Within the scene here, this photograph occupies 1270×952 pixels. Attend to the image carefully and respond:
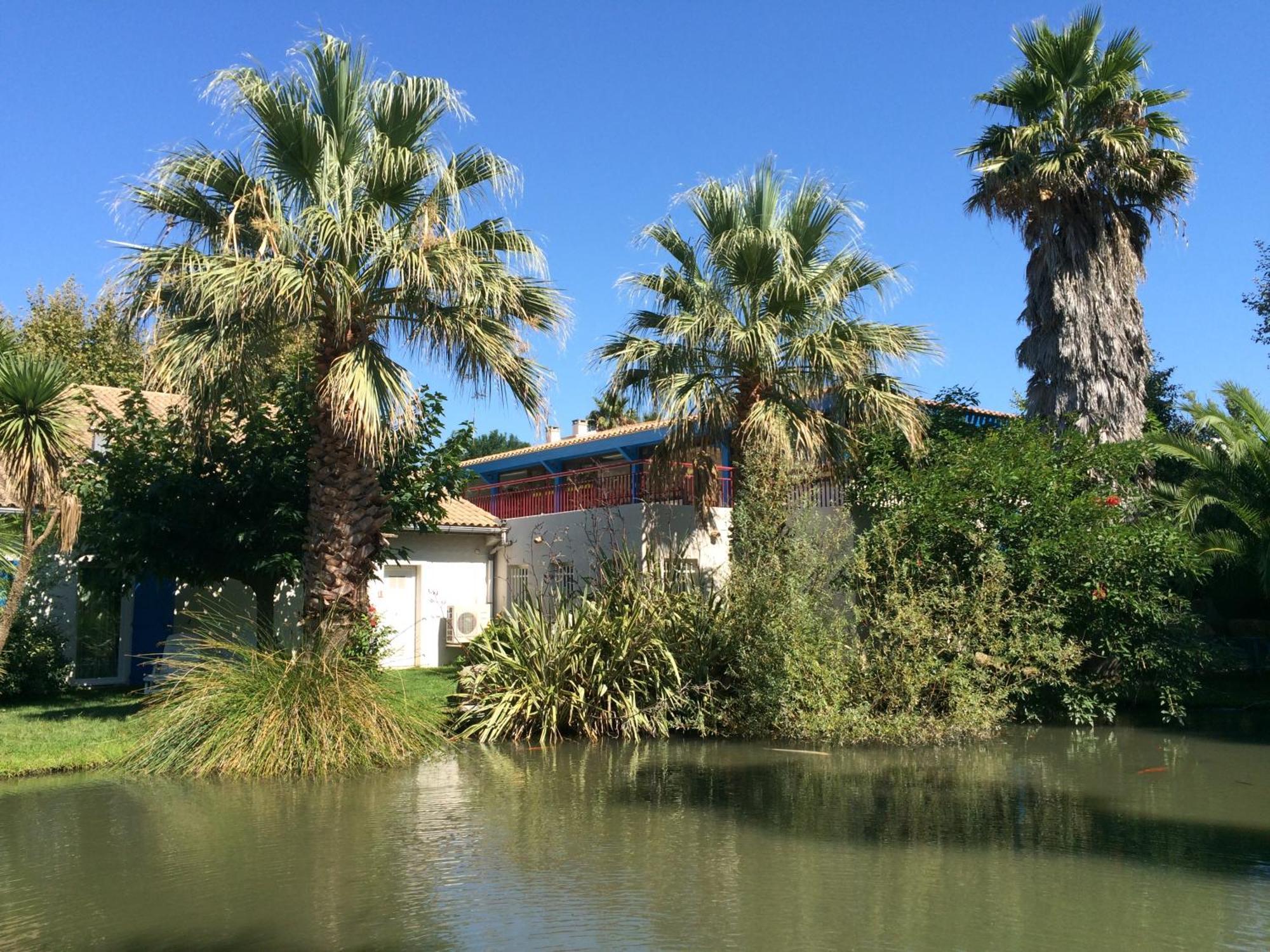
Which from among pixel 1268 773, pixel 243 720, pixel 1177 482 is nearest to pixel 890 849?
pixel 1268 773

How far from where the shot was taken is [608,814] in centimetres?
952

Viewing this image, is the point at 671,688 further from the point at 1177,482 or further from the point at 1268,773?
the point at 1177,482

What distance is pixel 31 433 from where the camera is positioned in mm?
12117

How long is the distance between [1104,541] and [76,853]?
487 inches

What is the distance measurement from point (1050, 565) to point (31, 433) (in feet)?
41.7

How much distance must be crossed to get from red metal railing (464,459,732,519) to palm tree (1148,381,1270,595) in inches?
283

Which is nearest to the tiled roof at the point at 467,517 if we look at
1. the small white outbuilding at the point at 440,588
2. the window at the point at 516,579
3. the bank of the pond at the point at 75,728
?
the small white outbuilding at the point at 440,588

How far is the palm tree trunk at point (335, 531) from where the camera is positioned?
43.0 feet

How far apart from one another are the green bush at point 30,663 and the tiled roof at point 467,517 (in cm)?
731

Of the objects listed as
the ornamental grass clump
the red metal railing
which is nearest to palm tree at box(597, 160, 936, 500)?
the red metal railing

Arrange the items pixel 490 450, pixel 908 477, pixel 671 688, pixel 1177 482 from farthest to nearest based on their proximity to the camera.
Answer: pixel 490 450
pixel 1177 482
pixel 908 477
pixel 671 688

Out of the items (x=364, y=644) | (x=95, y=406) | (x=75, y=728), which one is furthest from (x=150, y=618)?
(x=364, y=644)

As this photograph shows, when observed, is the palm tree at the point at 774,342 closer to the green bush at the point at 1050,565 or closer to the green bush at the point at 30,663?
the green bush at the point at 1050,565

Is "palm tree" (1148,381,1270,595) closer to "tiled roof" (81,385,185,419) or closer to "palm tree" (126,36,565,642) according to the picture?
"palm tree" (126,36,565,642)
